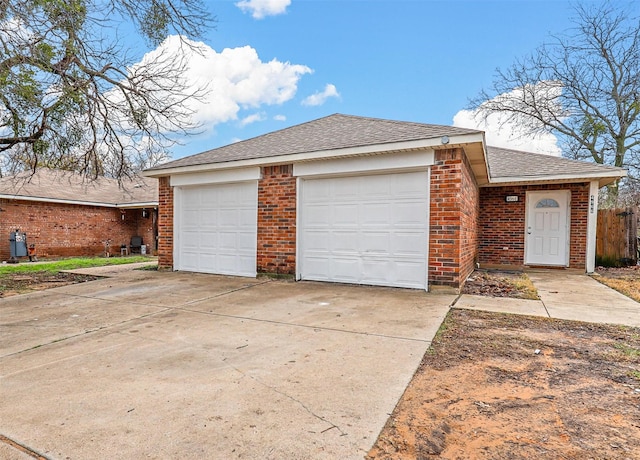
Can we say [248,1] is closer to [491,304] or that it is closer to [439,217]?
[439,217]

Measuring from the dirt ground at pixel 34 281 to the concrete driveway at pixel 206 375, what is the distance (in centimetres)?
182

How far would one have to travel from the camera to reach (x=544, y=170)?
9570mm

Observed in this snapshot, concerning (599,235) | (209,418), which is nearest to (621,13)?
(599,235)

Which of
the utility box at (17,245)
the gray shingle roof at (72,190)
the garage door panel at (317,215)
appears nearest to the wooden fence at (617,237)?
the garage door panel at (317,215)

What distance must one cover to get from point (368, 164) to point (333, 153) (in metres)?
0.69

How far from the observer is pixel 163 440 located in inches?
75.6

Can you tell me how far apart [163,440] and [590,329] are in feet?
14.7

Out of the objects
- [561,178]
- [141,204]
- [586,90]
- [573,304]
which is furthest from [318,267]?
[586,90]

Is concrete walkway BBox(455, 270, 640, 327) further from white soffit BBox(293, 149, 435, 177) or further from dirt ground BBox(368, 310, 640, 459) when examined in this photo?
white soffit BBox(293, 149, 435, 177)

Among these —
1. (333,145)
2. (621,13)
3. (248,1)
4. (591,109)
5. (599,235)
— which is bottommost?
(599,235)

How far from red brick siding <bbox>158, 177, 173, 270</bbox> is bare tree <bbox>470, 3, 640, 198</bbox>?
713 inches

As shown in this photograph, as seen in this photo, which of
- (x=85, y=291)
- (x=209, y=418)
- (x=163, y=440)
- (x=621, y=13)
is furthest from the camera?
(x=621, y=13)

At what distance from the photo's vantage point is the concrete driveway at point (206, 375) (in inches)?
75.9

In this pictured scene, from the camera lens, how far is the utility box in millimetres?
13148
